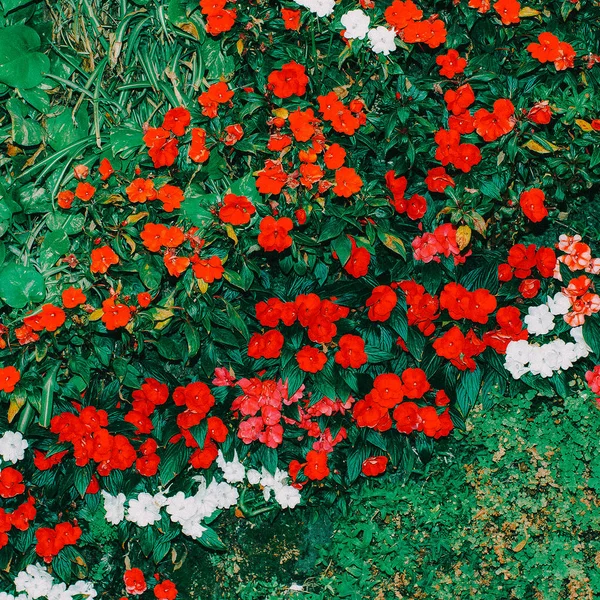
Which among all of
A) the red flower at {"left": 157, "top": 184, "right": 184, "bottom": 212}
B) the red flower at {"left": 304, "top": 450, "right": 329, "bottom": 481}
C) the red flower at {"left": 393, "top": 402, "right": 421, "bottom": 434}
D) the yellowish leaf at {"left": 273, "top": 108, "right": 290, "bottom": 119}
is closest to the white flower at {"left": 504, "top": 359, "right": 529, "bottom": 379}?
the red flower at {"left": 393, "top": 402, "right": 421, "bottom": 434}

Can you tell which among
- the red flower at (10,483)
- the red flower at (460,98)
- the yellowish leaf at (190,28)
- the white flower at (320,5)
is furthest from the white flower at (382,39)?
the red flower at (10,483)

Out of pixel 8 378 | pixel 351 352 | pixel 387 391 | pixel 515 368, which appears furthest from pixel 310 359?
pixel 8 378

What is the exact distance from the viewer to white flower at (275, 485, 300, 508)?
3.07 metres

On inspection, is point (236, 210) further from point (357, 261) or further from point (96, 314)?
point (96, 314)

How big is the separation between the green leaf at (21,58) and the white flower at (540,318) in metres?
2.08

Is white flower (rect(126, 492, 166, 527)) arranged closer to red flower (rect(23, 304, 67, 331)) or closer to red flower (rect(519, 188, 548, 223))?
red flower (rect(23, 304, 67, 331))

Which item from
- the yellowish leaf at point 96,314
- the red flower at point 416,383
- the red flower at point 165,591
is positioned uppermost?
the yellowish leaf at point 96,314

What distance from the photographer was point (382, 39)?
2.87m

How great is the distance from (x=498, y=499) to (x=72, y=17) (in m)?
2.48

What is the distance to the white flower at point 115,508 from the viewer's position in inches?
122

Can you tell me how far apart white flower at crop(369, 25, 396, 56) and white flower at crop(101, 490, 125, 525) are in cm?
196

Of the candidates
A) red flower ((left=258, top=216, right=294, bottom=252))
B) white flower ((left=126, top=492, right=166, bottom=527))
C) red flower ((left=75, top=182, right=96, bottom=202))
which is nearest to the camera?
red flower ((left=258, top=216, right=294, bottom=252))

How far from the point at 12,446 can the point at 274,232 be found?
1324 mm

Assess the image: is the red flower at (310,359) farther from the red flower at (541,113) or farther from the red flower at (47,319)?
the red flower at (541,113)
